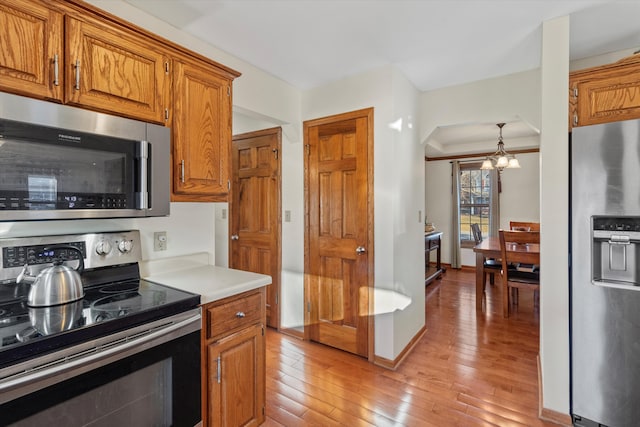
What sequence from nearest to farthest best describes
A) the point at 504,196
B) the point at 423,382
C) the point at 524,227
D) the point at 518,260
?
the point at 423,382, the point at 518,260, the point at 524,227, the point at 504,196

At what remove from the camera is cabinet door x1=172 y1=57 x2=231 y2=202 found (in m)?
1.71

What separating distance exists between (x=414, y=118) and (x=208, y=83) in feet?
6.48

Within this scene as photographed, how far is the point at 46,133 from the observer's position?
48.8 inches

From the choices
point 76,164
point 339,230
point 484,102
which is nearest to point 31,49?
point 76,164

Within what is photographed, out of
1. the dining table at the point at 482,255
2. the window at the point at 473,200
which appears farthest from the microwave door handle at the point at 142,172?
the window at the point at 473,200

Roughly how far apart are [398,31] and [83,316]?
7.60ft

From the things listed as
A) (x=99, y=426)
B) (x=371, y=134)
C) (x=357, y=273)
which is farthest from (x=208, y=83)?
(x=357, y=273)

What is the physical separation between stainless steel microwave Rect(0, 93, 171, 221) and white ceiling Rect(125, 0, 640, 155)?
34.9 inches

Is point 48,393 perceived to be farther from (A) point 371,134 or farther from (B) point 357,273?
(A) point 371,134

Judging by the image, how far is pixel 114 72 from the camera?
1455 millimetres

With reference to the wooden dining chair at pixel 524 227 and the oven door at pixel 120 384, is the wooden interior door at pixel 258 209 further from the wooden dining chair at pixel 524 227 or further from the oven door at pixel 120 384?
the wooden dining chair at pixel 524 227

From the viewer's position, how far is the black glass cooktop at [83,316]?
0.94 m

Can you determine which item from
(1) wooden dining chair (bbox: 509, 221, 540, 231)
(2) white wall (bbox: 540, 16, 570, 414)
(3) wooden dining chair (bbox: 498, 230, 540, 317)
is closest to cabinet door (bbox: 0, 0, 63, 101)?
(2) white wall (bbox: 540, 16, 570, 414)

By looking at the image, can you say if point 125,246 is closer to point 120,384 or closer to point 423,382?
point 120,384
